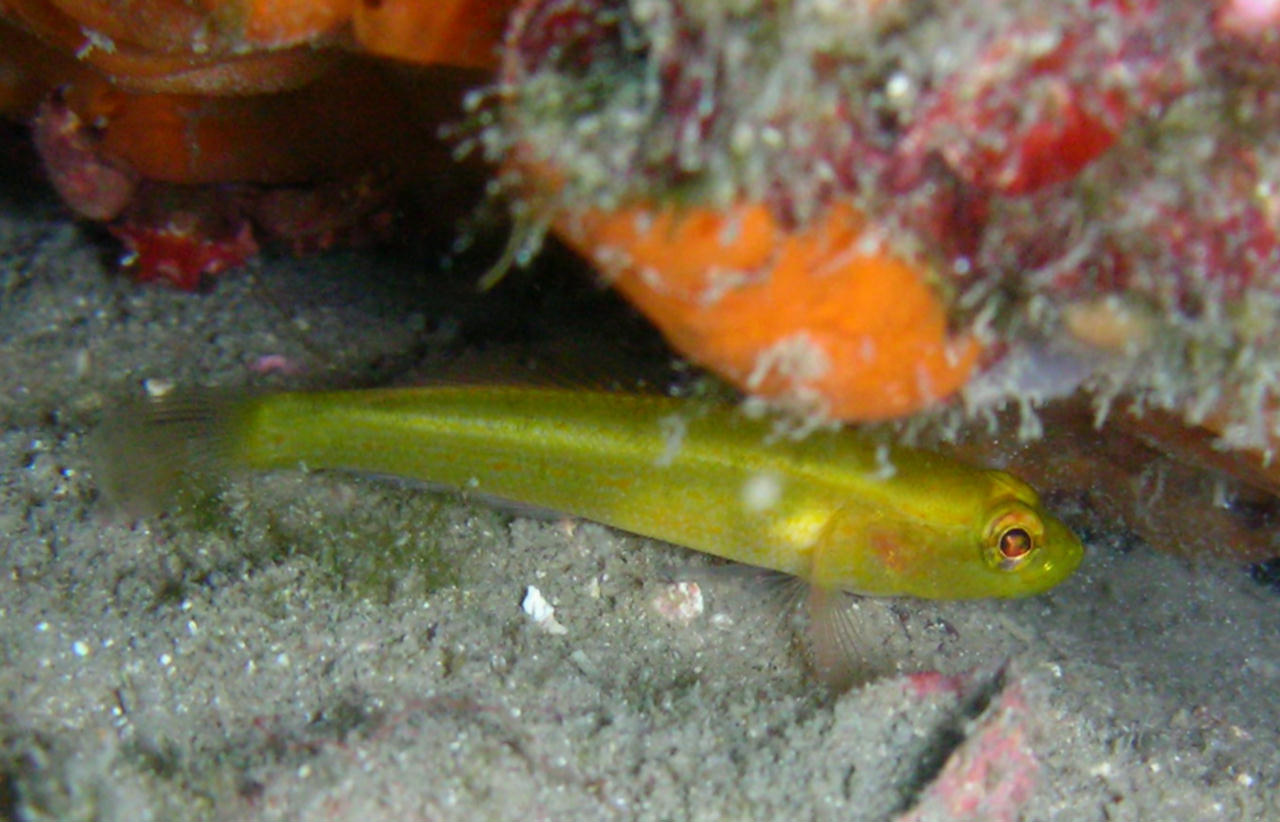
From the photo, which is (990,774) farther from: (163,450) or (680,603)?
(163,450)

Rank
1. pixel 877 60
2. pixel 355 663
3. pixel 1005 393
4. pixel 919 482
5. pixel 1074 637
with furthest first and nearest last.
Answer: pixel 1074 637
pixel 919 482
pixel 355 663
pixel 1005 393
pixel 877 60

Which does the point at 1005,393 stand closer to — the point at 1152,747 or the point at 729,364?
the point at 729,364

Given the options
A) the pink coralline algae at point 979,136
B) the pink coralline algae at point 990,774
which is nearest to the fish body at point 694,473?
the pink coralline algae at point 990,774

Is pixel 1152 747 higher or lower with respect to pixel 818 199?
lower

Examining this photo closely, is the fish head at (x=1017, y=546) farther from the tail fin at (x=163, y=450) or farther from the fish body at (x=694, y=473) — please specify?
the tail fin at (x=163, y=450)

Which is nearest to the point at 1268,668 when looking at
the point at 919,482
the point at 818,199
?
the point at 919,482

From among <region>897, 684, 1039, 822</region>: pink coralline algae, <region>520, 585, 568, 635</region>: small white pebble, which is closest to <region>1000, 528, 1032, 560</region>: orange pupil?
<region>897, 684, 1039, 822</region>: pink coralline algae

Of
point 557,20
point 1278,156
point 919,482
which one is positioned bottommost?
point 919,482

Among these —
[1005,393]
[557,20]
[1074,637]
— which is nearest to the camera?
[557,20]
